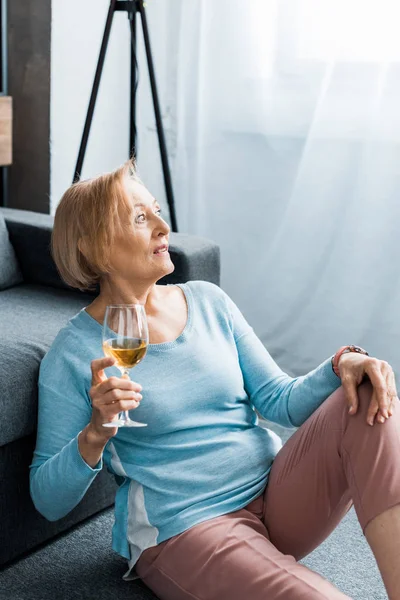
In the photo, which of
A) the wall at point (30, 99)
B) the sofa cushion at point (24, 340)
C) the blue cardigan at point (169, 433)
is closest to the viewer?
the blue cardigan at point (169, 433)

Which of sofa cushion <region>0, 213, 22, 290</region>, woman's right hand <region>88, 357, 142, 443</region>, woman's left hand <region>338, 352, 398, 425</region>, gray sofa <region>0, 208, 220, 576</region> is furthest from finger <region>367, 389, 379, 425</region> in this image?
sofa cushion <region>0, 213, 22, 290</region>

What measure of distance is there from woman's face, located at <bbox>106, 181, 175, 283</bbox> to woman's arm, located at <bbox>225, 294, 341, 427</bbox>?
8.4 inches

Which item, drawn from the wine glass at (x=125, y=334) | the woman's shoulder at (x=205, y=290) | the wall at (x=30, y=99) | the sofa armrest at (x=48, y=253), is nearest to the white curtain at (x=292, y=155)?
the wall at (x=30, y=99)

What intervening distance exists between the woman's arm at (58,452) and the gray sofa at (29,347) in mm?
169

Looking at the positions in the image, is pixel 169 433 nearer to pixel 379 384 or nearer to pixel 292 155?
pixel 379 384

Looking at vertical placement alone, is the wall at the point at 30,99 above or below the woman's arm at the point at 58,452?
above

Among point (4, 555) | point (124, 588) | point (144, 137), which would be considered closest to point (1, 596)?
point (4, 555)

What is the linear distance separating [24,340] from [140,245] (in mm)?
471

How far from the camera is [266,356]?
68.9 inches

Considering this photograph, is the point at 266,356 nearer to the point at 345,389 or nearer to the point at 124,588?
the point at 345,389

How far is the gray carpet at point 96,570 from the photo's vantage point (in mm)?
1733

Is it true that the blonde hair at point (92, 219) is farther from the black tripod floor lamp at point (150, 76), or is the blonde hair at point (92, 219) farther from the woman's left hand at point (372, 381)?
the black tripod floor lamp at point (150, 76)

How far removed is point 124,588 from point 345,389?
0.64 meters

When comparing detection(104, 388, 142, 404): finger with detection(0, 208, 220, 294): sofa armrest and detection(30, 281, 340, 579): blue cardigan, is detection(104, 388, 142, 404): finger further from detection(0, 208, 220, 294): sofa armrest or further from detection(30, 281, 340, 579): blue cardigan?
Answer: detection(0, 208, 220, 294): sofa armrest
